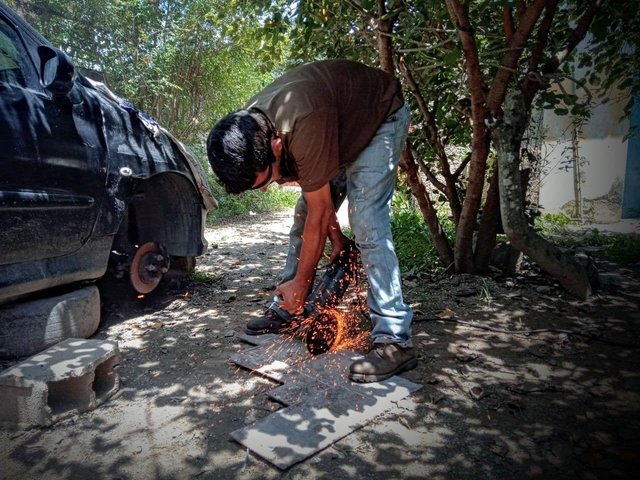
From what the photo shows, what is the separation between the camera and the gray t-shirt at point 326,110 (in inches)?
83.6

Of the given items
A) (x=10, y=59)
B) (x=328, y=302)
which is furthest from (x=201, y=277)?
(x=10, y=59)

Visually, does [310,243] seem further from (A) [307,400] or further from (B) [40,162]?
(B) [40,162]

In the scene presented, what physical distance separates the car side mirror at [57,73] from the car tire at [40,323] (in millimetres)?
1262

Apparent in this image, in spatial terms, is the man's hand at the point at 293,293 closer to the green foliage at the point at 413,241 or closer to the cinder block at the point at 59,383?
the cinder block at the point at 59,383

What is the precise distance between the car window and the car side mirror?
0.36ft

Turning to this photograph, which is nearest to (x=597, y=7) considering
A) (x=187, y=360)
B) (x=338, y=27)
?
(x=338, y=27)

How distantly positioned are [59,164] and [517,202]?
127 inches

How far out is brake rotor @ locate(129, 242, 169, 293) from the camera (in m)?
3.54

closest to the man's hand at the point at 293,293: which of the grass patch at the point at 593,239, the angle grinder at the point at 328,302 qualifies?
the angle grinder at the point at 328,302

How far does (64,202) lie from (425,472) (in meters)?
2.43

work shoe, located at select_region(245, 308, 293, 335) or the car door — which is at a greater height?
the car door

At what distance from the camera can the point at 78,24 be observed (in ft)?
29.5

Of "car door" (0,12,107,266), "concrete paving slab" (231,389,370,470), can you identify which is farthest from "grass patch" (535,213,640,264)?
"car door" (0,12,107,266)

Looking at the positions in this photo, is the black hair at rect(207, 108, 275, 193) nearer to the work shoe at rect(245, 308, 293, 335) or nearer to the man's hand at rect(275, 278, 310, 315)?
the man's hand at rect(275, 278, 310, 315)
